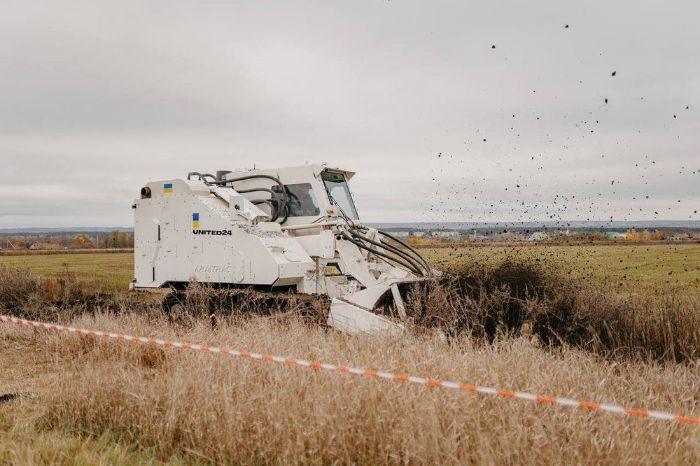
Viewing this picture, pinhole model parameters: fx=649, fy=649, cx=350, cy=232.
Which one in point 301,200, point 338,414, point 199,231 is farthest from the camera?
point 301,200

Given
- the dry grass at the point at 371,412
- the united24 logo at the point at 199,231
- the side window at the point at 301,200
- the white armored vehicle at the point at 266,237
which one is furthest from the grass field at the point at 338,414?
the side window at the point at 301,200

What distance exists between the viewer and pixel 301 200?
12.8 meters

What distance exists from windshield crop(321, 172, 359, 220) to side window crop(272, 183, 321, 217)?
360 mm

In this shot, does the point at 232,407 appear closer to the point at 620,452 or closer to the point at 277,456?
the point at 277,456

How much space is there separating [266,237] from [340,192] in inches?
85.6

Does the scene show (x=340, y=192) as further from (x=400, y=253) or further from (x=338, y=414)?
(x=338, y=414)

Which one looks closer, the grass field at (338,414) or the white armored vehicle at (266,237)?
the grass field at (338,414)

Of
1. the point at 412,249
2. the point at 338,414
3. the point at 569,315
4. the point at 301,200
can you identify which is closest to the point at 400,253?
the point at 412,249

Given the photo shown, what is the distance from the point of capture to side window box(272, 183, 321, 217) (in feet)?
41.4

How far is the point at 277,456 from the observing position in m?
4.84

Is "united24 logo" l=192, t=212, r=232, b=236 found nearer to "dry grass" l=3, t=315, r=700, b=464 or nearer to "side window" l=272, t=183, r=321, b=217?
"side window" l=272, t=183, r=321, b=217

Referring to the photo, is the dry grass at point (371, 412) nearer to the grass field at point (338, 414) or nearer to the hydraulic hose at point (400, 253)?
the grass field at point (338, 414)

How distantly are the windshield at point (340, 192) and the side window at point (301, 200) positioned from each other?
1.18 ft

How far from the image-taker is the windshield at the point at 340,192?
1285cm
